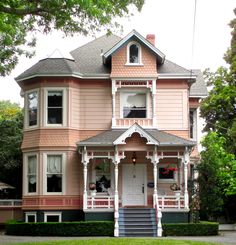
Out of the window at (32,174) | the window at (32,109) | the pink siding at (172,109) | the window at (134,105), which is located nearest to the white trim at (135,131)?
the window at (134,105)

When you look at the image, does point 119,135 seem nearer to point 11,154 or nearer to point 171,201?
point 171,201

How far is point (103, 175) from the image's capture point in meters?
30.1

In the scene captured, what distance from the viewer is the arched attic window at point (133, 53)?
99.6 ft

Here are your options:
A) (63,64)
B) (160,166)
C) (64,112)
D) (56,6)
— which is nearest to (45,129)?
(64,112)

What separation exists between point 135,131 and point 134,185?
3.33 metres

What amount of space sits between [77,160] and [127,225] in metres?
4.60

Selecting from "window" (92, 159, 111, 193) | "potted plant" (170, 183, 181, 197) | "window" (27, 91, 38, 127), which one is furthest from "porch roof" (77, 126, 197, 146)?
"window" (27, 91, 38, 127)

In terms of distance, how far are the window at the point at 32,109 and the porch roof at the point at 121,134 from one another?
3.32 metres

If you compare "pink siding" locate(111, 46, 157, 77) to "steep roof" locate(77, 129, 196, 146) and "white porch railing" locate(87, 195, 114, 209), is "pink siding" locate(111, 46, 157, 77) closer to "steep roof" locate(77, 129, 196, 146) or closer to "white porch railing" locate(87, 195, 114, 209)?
"steep roof" locate(77, 129, 196, 146)

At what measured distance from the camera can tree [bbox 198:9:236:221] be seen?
2919 cm

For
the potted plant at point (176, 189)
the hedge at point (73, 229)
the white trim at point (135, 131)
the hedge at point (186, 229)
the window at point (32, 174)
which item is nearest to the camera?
the hedge at point (73, 229)

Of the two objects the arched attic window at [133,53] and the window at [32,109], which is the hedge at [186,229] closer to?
the arched attic window at [133,53]

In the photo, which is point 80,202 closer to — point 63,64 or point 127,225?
point 127,225

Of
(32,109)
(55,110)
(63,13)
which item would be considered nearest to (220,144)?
(55,110)
